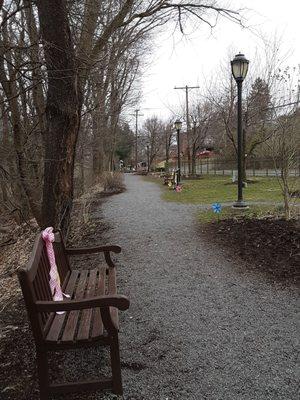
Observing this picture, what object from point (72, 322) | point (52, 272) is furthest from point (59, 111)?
point (72, 322)

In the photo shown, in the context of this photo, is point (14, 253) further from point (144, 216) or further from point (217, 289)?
point (217, 289)

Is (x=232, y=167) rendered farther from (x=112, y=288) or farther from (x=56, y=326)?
(x=56, y=326)

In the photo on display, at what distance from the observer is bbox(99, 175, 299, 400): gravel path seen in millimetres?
3221

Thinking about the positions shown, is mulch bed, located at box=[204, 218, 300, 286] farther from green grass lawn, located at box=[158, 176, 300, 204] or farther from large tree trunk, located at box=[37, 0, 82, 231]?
large tree trunk, located at box=[37, 0, 82, 231]

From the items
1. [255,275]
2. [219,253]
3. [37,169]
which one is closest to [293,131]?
[219,253]

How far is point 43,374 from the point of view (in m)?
3.06

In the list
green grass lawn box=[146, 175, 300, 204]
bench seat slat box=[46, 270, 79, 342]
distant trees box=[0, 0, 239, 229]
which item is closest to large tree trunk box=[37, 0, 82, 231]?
distant trees box=[0, 0, 239, 229]

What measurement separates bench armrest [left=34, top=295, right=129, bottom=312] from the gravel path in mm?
709

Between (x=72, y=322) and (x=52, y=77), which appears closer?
(x=72, y=322)

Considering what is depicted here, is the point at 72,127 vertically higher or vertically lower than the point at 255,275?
higher

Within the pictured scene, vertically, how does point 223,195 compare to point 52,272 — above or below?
below

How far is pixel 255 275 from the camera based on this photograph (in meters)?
5.93

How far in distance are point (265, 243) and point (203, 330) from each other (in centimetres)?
337

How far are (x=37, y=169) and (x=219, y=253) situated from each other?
603cm
